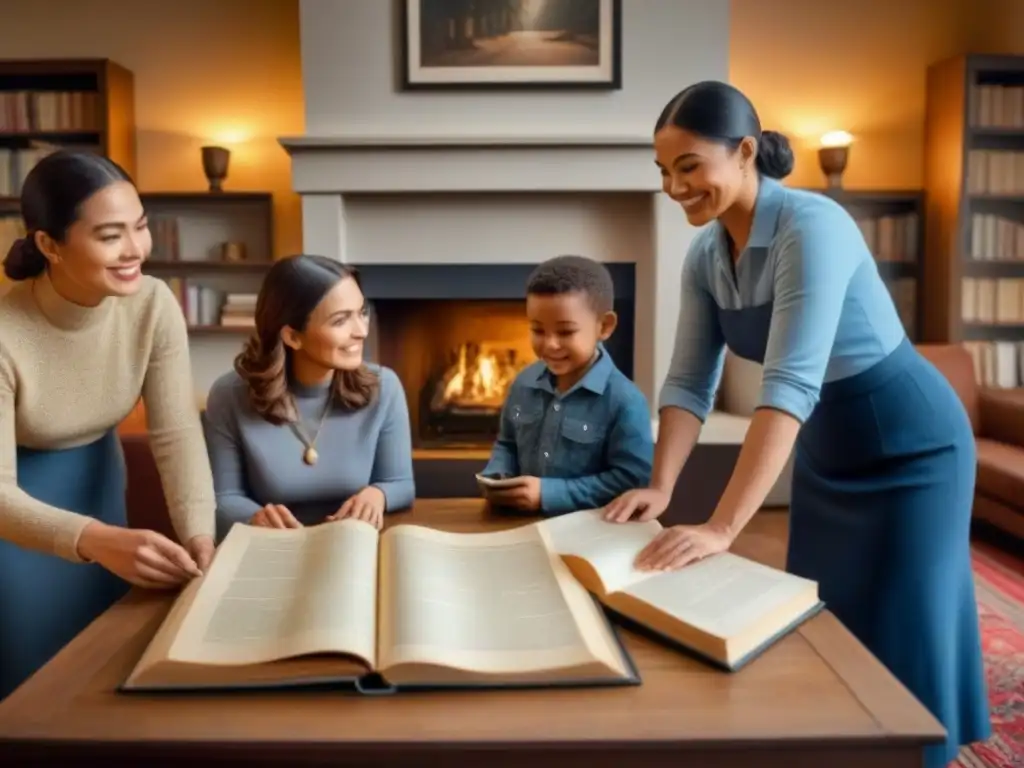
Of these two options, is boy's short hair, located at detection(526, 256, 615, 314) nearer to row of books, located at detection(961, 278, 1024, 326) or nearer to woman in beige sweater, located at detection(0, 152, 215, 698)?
woman in beige sweater, located at detection(0, 152, 215, 698)

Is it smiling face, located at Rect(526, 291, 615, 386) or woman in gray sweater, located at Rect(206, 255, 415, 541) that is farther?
smiling face, located at Rect(526, 291, 615, 386)

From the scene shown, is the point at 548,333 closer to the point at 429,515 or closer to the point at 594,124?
the point at 429,515

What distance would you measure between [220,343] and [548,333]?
2817mm

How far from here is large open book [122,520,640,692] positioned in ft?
2.33

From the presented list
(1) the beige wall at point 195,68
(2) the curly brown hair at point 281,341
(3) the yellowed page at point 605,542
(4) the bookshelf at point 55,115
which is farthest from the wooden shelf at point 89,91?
(3) the yellowed page at point 605,542

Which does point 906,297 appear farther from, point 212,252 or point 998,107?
point 212,252

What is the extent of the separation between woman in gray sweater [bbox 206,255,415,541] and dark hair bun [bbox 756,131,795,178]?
0.59 metres

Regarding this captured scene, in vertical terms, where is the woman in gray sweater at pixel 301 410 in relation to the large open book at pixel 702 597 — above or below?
above

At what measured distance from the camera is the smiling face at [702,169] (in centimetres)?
108

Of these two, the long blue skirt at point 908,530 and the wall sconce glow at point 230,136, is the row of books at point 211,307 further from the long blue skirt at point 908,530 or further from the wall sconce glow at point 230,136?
the long blue skirt at point 908,530

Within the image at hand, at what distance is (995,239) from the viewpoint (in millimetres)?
3873

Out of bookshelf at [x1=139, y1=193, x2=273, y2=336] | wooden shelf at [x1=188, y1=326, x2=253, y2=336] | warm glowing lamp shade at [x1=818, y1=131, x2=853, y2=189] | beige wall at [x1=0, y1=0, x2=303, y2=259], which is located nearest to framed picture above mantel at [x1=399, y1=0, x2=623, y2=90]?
beige wall at [x1=0, y1=0, x2=303, y2=259]

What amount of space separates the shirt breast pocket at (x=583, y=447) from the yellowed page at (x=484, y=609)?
423 millimetres

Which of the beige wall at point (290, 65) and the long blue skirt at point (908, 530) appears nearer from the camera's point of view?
the long blue skirt at point (908, 530)
